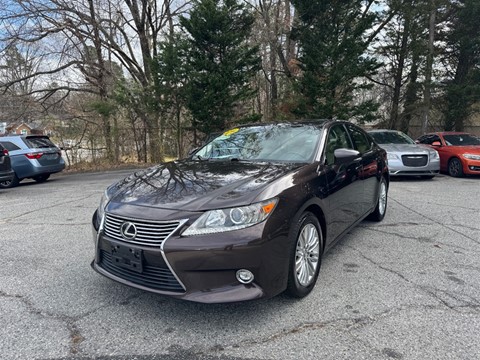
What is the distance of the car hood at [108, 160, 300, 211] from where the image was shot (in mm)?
2445

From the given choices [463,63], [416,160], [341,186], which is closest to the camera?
[341,186]

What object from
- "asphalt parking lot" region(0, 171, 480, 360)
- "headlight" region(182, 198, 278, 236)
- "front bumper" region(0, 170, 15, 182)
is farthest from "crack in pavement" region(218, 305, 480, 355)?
"front bumper" region(0, 170, 15, 182)

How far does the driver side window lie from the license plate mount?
2.05 m

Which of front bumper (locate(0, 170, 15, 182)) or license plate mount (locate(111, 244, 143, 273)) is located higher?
license plate mount (locate(111, 244, 143, 273))

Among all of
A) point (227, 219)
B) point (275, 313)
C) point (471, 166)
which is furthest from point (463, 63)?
point (227, 219)

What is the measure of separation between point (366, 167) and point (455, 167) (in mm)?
7208

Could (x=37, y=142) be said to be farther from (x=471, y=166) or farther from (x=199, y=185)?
(x=471, y=166)

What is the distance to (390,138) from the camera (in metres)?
10.1

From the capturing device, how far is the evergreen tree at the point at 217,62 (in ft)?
43.9

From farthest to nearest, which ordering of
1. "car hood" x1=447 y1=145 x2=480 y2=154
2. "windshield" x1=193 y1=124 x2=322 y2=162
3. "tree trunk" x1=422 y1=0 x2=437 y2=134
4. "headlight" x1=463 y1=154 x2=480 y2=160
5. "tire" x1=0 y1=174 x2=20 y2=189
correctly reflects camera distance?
1. "tree trunk" x1=422 y1=0 x2=437 y2=134
2. "tire" x1=0 y1=174 x2=20 y2=189
3. "car hood" x1=447 y1=145 x2=480 y2=154
4. "headlight" x1=463 y1=154 x2=480 y2=160
5. "windshield" x1=193 y1=124 x2=322 y2=162

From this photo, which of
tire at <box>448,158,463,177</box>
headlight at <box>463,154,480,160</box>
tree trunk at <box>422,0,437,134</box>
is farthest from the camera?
tree trunk at <box>422,0,437,134</box>

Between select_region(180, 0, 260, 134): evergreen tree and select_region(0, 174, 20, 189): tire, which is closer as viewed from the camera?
select_region(0, 174, 20, 189): tire

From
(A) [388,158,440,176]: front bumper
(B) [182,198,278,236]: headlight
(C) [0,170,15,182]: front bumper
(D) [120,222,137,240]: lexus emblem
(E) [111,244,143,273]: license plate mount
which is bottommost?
(A) [388,158,440,176]: front bumper

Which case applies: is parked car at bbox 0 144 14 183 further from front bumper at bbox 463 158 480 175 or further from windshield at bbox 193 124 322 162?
front bumper at bbox 463 158 480 175
